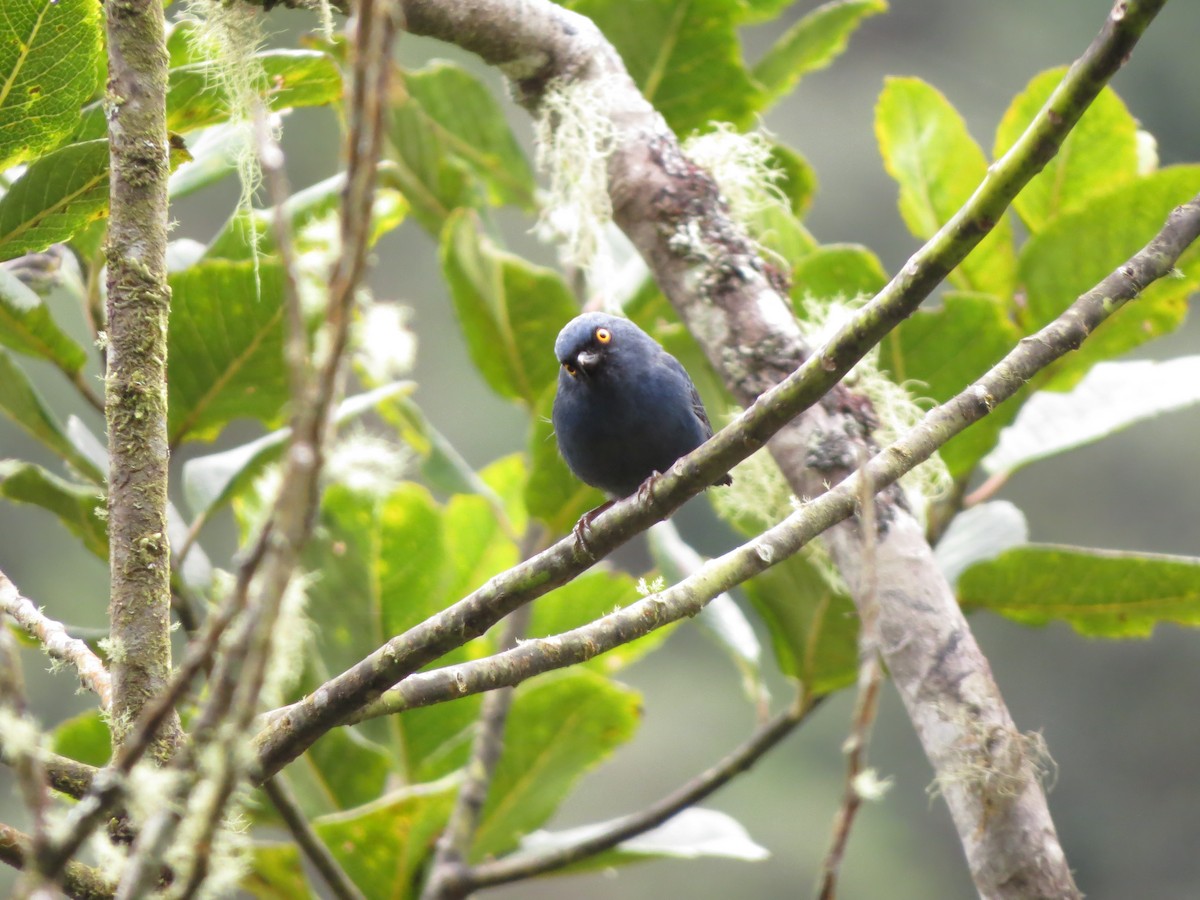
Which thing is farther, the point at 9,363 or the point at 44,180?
the point at 9,363

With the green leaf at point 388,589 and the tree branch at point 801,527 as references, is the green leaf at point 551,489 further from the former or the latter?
the tree branch at point 801,527

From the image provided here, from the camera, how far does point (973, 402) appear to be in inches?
77.9

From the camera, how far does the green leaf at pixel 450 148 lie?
376cm

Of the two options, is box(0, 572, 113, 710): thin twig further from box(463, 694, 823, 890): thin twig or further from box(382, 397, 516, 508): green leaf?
box(382, 397, 516, 508): green leaf

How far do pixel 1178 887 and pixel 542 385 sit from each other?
12414 mm

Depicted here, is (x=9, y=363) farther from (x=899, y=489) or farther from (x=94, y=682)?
(x=899, y=489)

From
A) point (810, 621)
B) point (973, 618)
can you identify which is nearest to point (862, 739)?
point (810, 621)

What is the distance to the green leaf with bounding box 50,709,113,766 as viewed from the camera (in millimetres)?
3090

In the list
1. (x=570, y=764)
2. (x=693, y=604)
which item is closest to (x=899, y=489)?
(x=693, y=604)

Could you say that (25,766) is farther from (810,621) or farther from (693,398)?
(693,398)

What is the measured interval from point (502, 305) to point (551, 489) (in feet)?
1.83

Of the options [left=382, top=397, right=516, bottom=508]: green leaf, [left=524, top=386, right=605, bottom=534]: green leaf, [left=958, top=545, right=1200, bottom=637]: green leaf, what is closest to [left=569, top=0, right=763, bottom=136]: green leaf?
[left=524, top=386, right=605, bottom=534]: green leaf

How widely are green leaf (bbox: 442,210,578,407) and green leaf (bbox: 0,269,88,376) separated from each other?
3.41ft

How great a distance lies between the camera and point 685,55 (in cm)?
356
